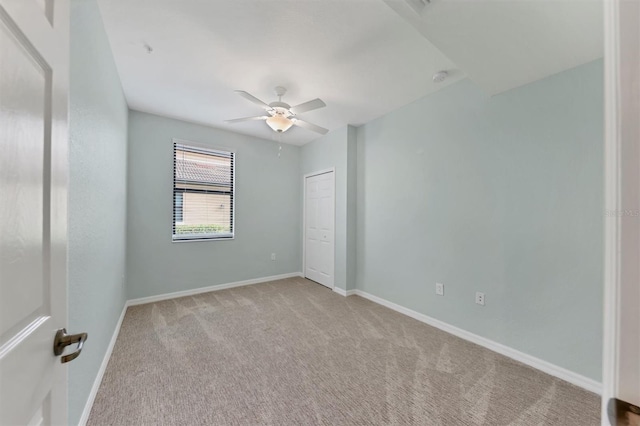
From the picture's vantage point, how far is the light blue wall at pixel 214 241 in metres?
3.24

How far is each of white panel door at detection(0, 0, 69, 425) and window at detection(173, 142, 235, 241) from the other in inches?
124

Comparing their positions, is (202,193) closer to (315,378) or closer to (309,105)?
(309,105)

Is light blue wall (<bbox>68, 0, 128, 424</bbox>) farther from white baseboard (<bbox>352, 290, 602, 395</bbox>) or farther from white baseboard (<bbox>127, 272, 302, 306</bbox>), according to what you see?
white baseboard (<bbox>352, 290, 602, 395</bbox>)

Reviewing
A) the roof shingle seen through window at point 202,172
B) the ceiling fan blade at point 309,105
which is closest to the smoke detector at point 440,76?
the ceiling fan blade at point 309,105

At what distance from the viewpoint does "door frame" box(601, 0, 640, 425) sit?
39 cm

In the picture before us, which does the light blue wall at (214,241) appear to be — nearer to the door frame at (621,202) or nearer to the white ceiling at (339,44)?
the white ceiling at (339,44)

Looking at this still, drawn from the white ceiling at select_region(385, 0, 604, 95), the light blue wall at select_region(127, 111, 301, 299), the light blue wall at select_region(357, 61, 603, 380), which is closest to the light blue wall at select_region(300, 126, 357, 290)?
the light blue wall at select_region(357, 61, 603, 380)

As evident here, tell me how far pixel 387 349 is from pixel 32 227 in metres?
2.41

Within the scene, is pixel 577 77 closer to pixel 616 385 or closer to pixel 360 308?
pixel 616 385

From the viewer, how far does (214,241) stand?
12.5 feet

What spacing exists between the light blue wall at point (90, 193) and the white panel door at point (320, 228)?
2752 millimetres

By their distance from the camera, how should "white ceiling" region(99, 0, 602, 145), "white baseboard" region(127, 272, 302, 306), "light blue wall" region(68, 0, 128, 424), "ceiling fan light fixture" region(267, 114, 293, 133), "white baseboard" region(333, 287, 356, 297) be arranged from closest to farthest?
"light blue wall" region(68, 0, 128, 424) < "white ceiling" region(99, 0, 602, 145) < "ceiling fan light fixture" region(267, 114, 293, 133) < "white baseboard" region(127, 272, 302, 306) < "white baseboard" region(333, 287, 356, 297)

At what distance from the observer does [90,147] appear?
1483 millimetres

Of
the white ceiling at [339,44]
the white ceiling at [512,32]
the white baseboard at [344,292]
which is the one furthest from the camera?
the white baseboard at [344,292]
